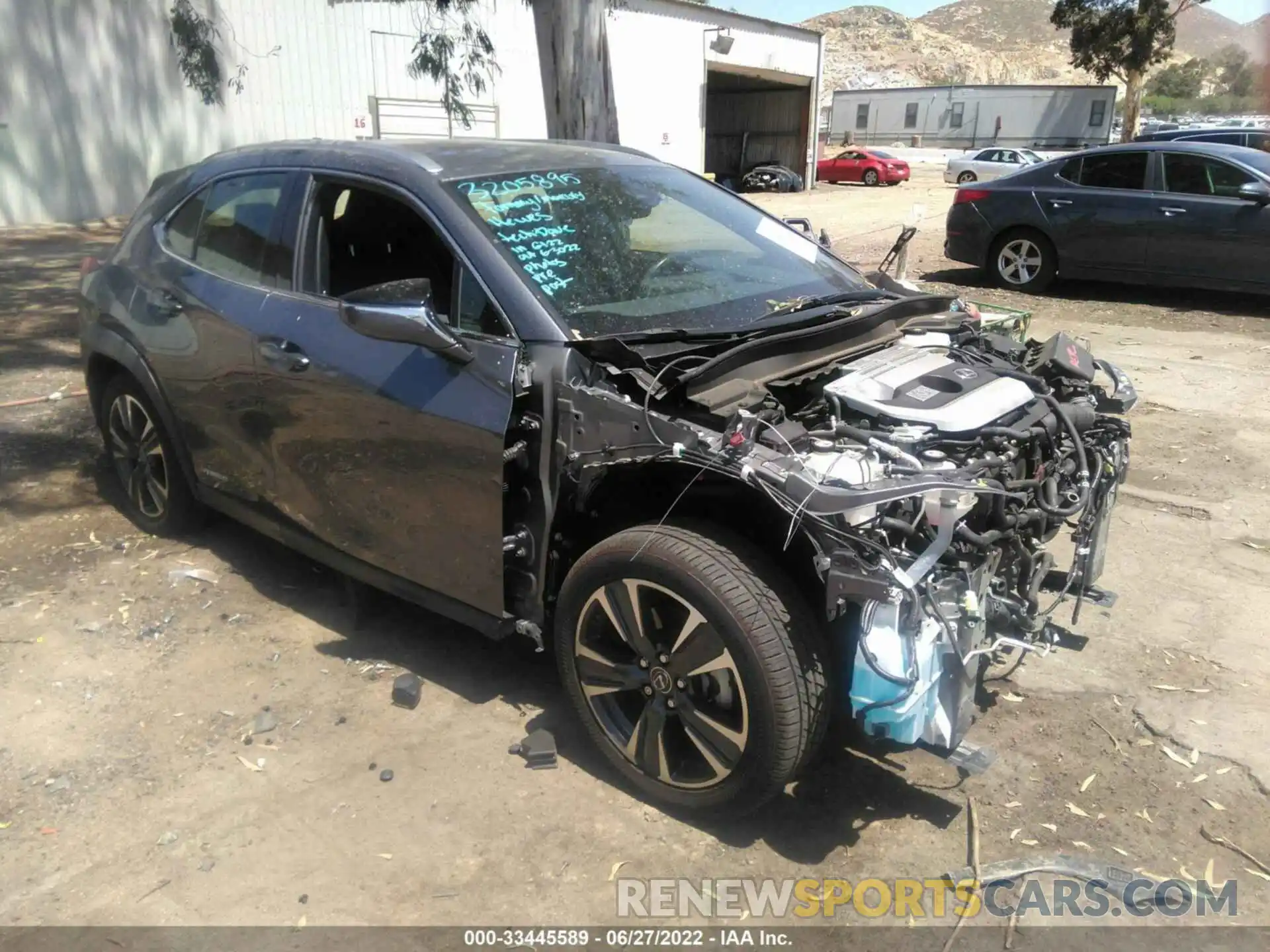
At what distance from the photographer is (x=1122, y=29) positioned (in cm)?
4222

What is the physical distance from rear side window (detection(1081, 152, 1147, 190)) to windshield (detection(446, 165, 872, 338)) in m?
7.53

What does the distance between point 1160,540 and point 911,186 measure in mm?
32029

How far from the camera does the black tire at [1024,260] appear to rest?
10.9 metres

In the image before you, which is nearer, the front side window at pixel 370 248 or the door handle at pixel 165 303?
the front side window at pixel 370 248

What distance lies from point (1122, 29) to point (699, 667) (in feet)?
157

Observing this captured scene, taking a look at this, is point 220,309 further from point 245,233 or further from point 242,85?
point 242,85

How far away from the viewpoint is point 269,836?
3.03 meters

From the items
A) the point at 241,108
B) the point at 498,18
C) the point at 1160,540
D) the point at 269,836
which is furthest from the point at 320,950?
the point at 498,18

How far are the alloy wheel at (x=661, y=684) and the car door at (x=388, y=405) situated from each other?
41 centimetres

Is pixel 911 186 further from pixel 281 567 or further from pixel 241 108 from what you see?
pixel 281 567

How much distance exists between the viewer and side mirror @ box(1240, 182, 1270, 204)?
9422 mm

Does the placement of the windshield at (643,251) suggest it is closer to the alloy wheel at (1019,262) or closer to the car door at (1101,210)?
the car door at (1101,210)

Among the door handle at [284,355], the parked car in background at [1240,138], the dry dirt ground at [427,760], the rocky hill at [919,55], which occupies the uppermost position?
the rocky hill at [919,55]

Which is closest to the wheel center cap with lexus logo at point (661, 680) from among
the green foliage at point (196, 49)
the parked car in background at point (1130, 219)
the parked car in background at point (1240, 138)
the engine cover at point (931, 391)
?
the engine cover at point (931, 391)
